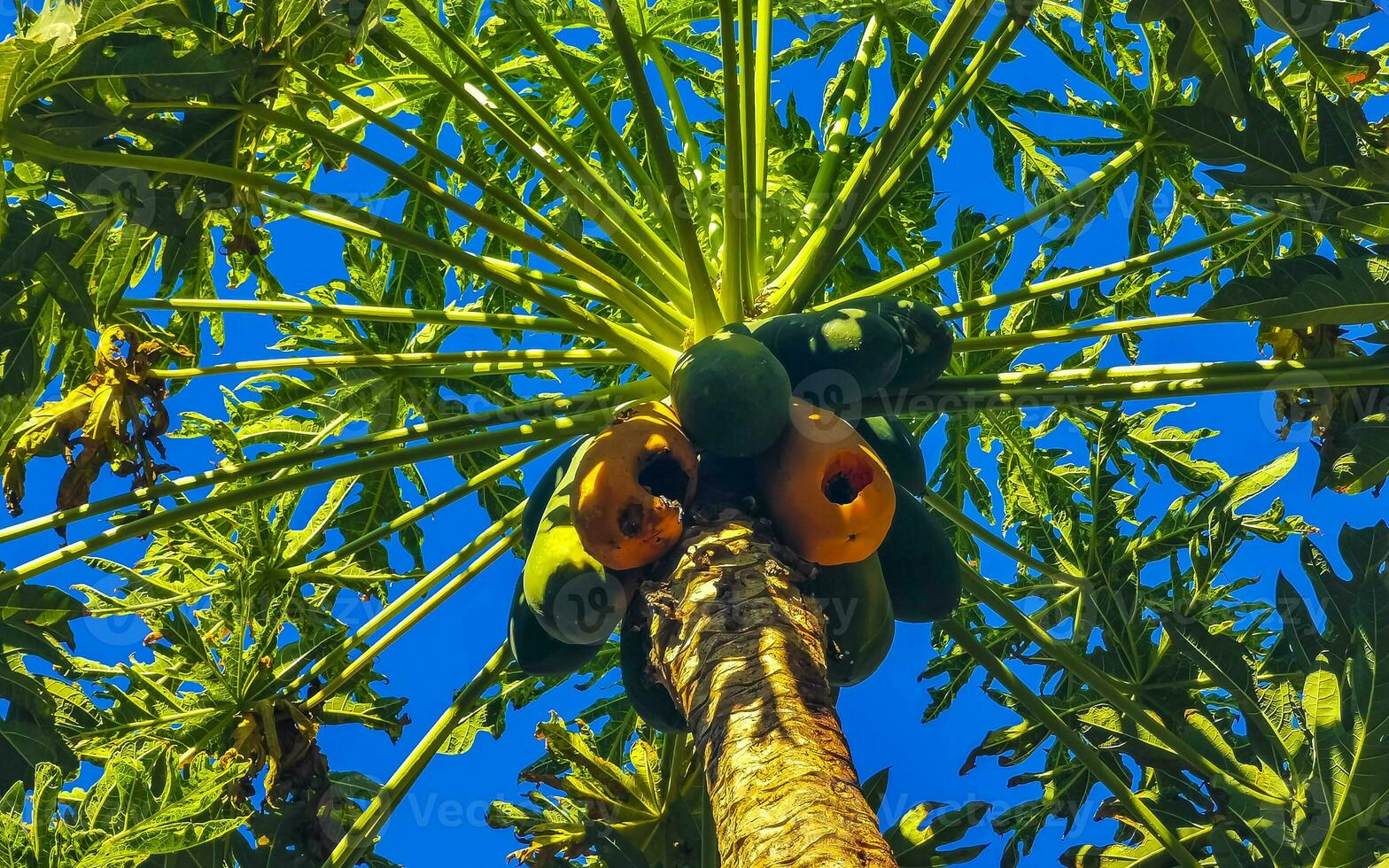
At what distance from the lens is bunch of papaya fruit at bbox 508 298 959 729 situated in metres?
2.66

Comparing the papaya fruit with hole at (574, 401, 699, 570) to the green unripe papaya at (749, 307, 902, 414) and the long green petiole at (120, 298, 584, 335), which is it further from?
the long green petiole at (120, 298, 584, 335)

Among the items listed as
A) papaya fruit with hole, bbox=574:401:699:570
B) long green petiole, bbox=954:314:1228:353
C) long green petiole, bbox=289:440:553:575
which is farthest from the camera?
long green petiole, bbox=289:440:553:575

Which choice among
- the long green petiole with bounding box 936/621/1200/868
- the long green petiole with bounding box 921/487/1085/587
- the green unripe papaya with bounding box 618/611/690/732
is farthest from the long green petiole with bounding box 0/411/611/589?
the long green petiole with bounding box 921/487/1085/587

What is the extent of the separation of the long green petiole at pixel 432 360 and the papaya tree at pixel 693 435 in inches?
0.5

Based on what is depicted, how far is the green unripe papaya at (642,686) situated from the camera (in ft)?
9.18

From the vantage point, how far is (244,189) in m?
3.05

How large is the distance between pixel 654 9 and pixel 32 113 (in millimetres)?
2541

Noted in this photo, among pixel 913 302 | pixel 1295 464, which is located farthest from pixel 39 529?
pixel 1295 464

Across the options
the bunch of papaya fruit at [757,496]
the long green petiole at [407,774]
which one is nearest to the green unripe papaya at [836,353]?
the bunch of papaya fruit at [757,496]

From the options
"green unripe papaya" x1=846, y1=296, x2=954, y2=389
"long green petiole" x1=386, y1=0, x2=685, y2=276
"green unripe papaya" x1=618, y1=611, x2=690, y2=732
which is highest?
"long green petiole" x1=386, y1=0, x2=685, y2=276

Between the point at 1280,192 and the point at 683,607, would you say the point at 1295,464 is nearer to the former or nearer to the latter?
the point at 1280,192

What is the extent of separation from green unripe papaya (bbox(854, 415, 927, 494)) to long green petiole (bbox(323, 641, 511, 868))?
118cm

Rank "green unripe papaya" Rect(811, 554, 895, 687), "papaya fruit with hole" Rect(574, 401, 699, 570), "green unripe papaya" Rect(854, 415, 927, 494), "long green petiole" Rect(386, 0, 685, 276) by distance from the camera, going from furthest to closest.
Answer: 1. "long green petiole" Rect(386, 0, 685, 276)
2. "green unripe papaya" Rect(854, 415, 927, 494)
3. "green unripe papaya" Rect(811, 554, 895, 687)
4. "papaya fruit with hole" Rect(574, 401, 699, 570)

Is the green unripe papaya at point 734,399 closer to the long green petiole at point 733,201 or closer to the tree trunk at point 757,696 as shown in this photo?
the tree trunk at point 757,696
